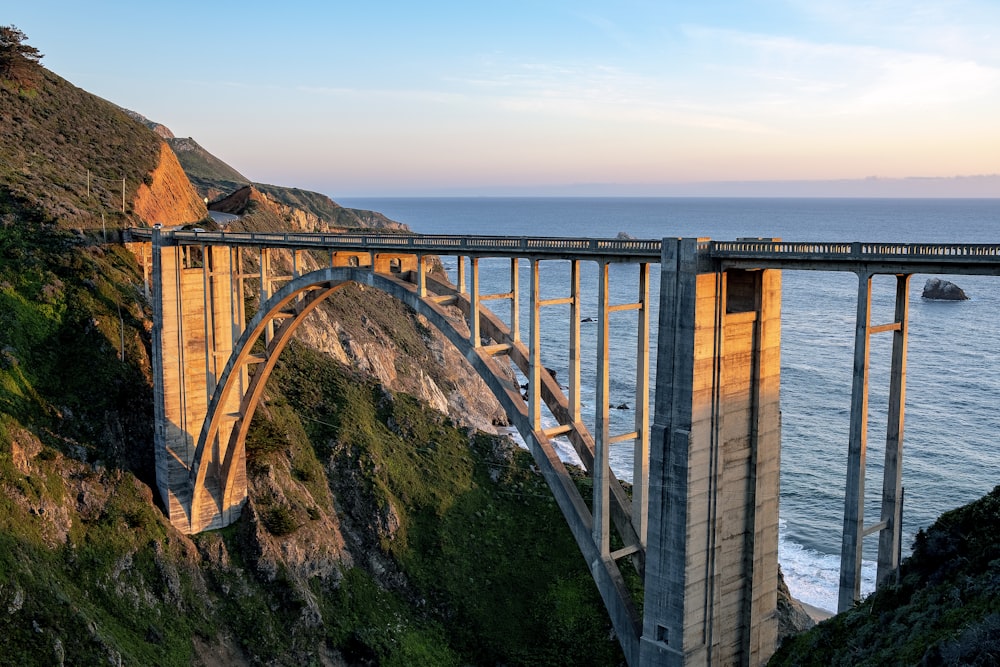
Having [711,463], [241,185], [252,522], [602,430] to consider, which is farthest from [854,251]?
[241,185]

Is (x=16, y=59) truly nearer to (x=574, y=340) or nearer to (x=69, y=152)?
(x=69, y=152)

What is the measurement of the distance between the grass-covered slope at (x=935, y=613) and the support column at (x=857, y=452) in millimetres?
856

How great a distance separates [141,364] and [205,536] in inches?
319

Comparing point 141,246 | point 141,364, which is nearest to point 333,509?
point 141,364

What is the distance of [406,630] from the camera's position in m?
35.7

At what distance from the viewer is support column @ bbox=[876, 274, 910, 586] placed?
1827 cm

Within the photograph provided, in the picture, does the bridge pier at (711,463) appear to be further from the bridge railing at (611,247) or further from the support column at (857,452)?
the support column at (857,452)

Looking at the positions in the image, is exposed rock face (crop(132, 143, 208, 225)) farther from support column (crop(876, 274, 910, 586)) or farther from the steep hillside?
support column (crop(876, 274, 910, 586))

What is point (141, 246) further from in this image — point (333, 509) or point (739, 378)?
point (739, 378)

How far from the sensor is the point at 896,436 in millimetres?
18266

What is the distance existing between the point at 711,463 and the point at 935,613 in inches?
237

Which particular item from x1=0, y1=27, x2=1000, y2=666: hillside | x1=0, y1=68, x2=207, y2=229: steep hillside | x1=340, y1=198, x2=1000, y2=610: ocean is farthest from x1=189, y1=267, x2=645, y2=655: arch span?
x1=340, y1=198, x2=1000, y2=610: ocean

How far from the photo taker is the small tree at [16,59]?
200 ft

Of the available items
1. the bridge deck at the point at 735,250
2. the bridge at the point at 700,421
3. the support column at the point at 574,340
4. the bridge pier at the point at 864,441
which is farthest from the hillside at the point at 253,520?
the bridge deck at the point at 735,250
